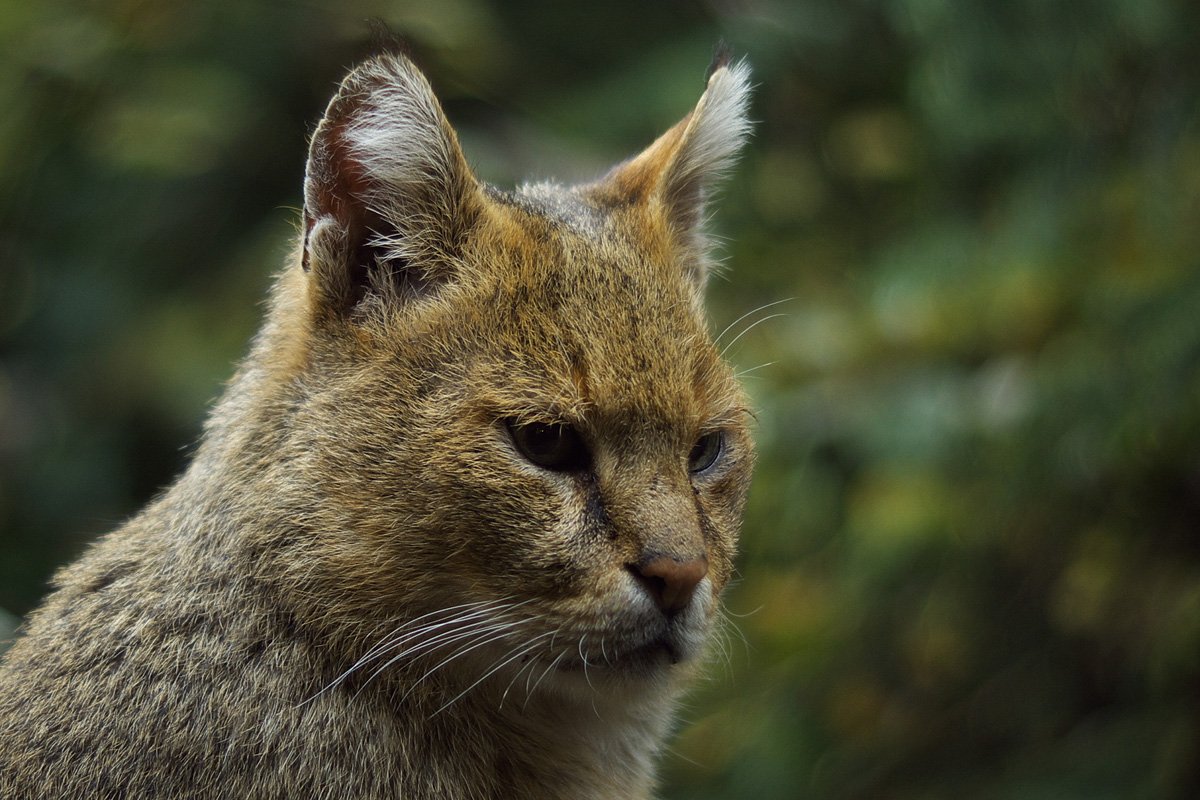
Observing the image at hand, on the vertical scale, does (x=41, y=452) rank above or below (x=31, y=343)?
below

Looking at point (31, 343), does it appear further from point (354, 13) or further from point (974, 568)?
point (974, 568)

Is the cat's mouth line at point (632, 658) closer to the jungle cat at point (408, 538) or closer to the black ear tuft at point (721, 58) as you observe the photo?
the jungle cat at point (408, 538)

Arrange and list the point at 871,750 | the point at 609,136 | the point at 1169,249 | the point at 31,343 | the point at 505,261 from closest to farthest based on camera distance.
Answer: the point at 505,261 → the point at 1169,249 → the point at 871,750 → the point at 609,136 → the point at 31,343

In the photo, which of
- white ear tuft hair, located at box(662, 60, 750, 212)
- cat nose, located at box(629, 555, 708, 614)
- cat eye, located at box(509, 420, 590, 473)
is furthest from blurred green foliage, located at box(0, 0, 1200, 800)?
cat nose, located at box(629, 555, 708, 614)

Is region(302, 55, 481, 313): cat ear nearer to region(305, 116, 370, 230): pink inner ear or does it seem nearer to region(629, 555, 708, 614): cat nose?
region(305, 116, 370, 230): pink inner ear

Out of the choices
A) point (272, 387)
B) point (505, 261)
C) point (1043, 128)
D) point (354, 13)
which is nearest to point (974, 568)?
point (1043, 128)

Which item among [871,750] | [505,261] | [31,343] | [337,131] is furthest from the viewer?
[31,343]

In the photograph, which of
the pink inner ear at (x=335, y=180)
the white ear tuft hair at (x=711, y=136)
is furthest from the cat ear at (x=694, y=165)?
the pink inner ear at (x=335, y=180)
